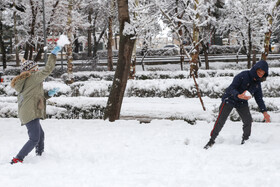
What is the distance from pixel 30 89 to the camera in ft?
16.9

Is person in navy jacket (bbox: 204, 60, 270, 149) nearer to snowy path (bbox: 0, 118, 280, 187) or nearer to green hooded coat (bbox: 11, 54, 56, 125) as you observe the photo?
snowy path (bbox: 0, 118, 280, 187)

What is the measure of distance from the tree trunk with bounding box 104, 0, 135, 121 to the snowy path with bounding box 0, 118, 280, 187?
2.49 feet

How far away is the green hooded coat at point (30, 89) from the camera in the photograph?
508 centimetres

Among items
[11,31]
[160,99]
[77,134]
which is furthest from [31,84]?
[11,31]

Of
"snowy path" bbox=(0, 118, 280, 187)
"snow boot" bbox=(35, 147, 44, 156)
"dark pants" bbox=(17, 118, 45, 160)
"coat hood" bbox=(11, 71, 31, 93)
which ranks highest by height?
"coat hood" bbox=(11, 71, 31, 93)

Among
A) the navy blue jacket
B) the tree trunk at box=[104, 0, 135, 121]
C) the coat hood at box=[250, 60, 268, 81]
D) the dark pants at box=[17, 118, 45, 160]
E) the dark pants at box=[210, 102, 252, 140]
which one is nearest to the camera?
the dark pants at box=[17, 118, 45, 160]

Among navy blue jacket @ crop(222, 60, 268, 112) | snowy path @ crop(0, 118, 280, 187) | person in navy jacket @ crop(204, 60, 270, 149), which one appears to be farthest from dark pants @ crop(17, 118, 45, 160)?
navy blue jacket @ crop(222, 60, 268, 112)

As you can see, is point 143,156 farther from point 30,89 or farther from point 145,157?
point 30,89

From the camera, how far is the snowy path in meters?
4.41

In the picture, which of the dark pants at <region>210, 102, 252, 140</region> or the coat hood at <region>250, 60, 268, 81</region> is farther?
the dark pants at <region>210, 102, 252, 140</region>

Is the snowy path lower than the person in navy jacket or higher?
lower

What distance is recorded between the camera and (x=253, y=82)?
5.74m

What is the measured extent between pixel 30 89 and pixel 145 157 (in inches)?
88.3

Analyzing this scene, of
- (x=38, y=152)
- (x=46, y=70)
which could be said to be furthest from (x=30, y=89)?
(x=38, y=152)
